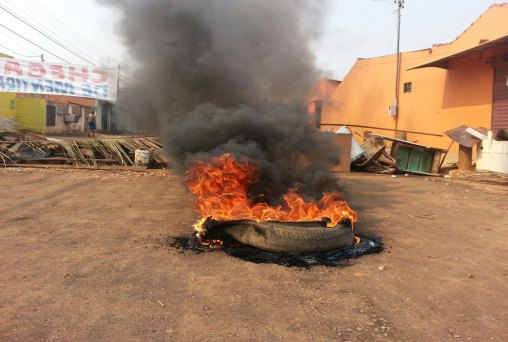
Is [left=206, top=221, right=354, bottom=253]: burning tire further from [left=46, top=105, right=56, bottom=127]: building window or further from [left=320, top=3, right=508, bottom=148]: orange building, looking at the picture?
[left=46, top=105, right=56, bottom=127]: building window

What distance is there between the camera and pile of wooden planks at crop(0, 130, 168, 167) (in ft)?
41.9

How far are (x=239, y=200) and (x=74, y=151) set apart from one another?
32.2 feet

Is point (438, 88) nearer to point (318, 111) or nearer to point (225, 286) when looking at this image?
point (318, 111)

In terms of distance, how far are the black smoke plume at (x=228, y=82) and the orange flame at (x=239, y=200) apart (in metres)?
0.54

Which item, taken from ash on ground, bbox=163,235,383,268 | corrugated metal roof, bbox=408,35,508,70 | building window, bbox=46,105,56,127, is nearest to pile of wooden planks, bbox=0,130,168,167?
ash on ground, bbox=163,235,383,268

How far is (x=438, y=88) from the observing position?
636 inches

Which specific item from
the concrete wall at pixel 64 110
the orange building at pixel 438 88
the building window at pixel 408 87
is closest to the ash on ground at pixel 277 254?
the orange building at pixel 438 88

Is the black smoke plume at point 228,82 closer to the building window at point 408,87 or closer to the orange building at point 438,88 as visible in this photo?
the orange building at point 438,88

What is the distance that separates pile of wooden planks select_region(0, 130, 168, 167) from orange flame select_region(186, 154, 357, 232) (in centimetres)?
741

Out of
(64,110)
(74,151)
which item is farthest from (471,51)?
(64,110)

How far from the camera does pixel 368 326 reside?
9.50 ft

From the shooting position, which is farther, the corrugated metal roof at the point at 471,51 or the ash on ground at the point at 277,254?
the corrugated metal roof at the point at 471,51

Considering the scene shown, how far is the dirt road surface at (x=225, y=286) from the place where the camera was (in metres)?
2.81

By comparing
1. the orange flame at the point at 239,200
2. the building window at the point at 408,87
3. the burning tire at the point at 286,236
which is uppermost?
the building window at the point at 408,87
